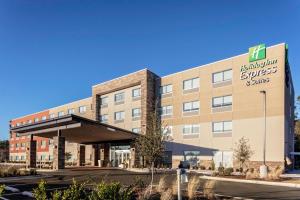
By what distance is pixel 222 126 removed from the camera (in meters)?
38.6

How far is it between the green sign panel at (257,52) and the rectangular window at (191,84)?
7.79 m

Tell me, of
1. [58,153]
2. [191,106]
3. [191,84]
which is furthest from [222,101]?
[58,153]

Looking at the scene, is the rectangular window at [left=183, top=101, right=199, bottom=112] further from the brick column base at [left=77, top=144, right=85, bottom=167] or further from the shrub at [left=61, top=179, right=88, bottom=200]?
the shrub at [left=61, top=179, right=88, bottom=200]

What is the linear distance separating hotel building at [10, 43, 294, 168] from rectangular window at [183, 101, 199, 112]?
0.13 m

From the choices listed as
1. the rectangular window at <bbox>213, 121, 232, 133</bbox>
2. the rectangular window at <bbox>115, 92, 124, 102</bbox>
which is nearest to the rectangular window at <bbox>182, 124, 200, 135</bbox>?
the rectangular window at <bbox>213, 121, 232, 133</bbox>

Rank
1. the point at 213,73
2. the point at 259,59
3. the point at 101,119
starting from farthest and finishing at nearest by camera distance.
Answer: the point at 101,119
the point at 213,73
the point at 259,59

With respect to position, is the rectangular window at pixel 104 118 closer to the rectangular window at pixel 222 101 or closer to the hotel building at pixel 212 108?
the hotel building at pixel 212 108

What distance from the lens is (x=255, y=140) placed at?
3503 centimetres

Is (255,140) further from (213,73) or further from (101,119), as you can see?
(101,119)

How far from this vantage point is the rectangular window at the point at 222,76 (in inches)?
A: 1511

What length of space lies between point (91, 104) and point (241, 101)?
2975cm

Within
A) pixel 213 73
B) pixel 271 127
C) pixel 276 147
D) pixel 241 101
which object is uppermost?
pixel 213 73

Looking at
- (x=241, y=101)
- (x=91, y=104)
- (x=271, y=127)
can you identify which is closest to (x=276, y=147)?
(x=271, y=127)

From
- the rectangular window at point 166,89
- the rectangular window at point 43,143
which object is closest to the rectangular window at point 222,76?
the rectangular window at point 166,89
